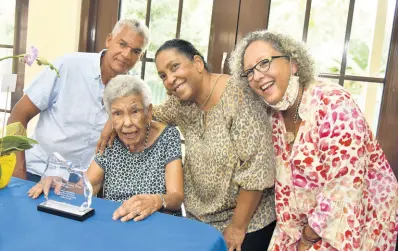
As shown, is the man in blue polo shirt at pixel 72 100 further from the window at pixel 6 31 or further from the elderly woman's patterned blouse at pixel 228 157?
the window at pixel 6 31

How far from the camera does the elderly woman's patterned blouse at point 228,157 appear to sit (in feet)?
4.88

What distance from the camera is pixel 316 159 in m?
1.34

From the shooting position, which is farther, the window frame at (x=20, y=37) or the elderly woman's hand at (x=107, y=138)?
the window frame at (x=20, y=37)

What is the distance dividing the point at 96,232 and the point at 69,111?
1.00 metres

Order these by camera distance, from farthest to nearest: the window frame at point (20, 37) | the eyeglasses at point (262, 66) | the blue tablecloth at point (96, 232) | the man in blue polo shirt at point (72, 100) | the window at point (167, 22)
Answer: the window frame at point (20, 37)
the window at point (167, 22)
the man in blue polo shirt at point (72, 100)
the eyeglasses at point (262, 66)
the blue tablecloth at point (96, 232)

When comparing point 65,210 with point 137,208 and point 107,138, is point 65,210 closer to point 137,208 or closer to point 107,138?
Answer: point 137,208

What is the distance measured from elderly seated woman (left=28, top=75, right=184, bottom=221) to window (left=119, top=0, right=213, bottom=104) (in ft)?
2.53

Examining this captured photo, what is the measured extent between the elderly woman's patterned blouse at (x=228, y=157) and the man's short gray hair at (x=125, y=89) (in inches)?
8.1

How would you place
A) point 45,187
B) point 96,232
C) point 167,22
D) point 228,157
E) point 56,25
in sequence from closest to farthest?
point 96,232 → point 45,187 → point 228,157 → point 167,22 → point 56,25

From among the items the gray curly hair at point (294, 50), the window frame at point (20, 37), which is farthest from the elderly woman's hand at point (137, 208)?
the window frame at point (20, 37)

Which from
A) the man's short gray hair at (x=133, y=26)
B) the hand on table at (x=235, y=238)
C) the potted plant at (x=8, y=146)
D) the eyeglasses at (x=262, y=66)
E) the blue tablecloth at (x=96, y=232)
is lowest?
the hand on table at (x=235, y=238)

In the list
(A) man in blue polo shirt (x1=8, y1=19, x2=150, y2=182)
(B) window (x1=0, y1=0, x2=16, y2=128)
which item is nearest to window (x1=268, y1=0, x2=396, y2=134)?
(A) man in blue polo shirt (x1=8, y1=19, x2=150, y2=182)

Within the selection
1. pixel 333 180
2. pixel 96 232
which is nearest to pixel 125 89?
pixel 96 232

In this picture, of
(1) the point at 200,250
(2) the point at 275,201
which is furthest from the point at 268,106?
(1) the point at 200,250
